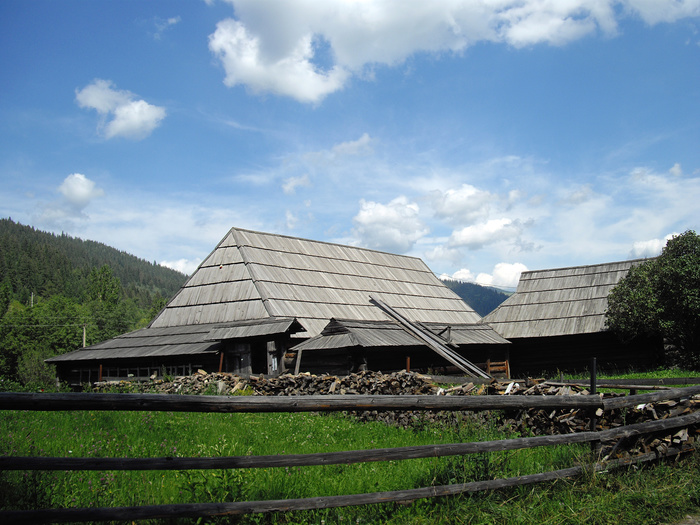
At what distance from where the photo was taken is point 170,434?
7430mm

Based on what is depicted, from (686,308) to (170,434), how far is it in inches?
908

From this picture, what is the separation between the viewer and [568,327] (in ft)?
91.1

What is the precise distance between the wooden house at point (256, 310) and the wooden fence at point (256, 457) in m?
12.6

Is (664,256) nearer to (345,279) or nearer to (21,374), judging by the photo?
(345,279)

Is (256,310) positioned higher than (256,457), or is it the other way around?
(256,310)

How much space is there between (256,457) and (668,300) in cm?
2471

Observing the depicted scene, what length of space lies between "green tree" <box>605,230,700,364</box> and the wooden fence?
21.0 meters

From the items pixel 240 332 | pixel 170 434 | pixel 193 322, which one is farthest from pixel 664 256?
pixel 170 434

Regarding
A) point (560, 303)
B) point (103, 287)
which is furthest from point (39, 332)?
point (560, 303)

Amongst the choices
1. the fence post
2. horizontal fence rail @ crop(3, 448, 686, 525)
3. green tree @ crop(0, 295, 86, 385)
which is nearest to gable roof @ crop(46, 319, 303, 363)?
the fence post

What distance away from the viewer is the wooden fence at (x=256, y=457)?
3.43m

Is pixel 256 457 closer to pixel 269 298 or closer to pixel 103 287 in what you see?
pixel 269 298

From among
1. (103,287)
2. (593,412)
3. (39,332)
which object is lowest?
(593,412)

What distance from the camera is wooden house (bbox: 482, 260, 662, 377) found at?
89.4ft
